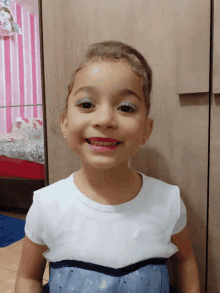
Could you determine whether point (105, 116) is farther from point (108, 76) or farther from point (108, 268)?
point (108, 268)

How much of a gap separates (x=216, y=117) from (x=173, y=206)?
30cm

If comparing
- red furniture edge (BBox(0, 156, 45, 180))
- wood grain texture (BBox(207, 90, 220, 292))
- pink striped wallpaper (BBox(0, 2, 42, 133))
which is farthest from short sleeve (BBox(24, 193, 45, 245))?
pink striped wallpaper (BBox(0, 2, 42, 133))

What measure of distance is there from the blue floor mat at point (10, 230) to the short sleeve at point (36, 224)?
111 centimetres

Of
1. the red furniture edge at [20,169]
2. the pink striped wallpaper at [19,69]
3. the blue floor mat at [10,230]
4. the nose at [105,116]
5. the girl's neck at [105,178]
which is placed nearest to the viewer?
the nose at [105,116]

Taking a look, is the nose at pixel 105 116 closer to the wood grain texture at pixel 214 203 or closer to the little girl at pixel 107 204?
the little girl at pixel 107 204

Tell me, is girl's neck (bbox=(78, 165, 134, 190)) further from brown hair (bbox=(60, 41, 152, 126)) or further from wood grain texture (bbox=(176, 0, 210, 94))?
wood grain texture (bbox=(176, 0, 210, 94))

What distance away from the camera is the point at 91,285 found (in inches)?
21.7

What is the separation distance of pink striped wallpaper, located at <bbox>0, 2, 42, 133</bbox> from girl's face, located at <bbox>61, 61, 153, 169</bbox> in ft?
8.84

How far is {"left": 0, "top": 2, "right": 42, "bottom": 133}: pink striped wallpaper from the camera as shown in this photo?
3.13 metres

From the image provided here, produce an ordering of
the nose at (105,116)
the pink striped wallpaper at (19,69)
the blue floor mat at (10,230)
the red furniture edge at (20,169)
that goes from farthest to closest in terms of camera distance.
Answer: the pink striped wallpaper at (19,69)
the red furniture edge at (20,169)
the blue floor mat at (10,230)
the nose at (105,116)

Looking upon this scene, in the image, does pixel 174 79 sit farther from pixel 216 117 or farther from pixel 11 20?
pixel 11 20

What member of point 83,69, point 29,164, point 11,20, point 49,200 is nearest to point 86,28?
point 83,69

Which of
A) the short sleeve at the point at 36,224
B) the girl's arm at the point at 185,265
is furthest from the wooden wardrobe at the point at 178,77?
the short sleeve at the point at 36,224

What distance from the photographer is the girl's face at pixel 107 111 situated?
54 centimetres
